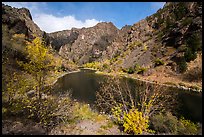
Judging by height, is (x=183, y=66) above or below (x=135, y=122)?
above

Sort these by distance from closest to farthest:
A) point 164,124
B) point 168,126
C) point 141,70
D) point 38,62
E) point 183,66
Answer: point 38,62
point 168,126
point 164,124
point 183,66
point 141,70

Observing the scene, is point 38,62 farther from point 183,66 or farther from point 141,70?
point 141,70

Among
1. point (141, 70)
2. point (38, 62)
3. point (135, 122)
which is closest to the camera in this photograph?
point (135, 122)

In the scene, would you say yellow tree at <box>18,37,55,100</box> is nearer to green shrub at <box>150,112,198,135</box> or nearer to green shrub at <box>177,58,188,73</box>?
green shrub at <box>150,112,198,135</box>

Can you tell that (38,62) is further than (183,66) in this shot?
No

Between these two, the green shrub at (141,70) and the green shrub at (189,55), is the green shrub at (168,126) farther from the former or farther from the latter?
the green shrub at (141,70)

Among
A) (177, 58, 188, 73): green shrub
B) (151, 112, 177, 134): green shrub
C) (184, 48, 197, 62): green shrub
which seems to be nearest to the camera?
(151, 112, 177, 134): green shrub

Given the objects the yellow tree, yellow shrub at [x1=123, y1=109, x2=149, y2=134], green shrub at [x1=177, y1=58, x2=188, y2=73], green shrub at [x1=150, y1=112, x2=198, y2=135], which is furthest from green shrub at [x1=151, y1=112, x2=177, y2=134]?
green shrub at [x1=177, y1=58, x2=188, y2=73]

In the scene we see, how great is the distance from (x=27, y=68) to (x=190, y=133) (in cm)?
1198

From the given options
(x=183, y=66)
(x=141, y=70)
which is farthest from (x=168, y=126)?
(x=141, y=70)

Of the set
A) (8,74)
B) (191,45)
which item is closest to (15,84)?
(8,74)

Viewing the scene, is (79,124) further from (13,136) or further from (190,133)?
(190,133)

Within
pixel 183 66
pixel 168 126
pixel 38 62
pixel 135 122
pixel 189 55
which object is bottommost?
pixel 168 126

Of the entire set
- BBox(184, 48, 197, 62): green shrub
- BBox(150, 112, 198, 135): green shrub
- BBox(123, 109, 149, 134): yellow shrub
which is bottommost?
BBox(150, 112, 198, 135): green shrub
